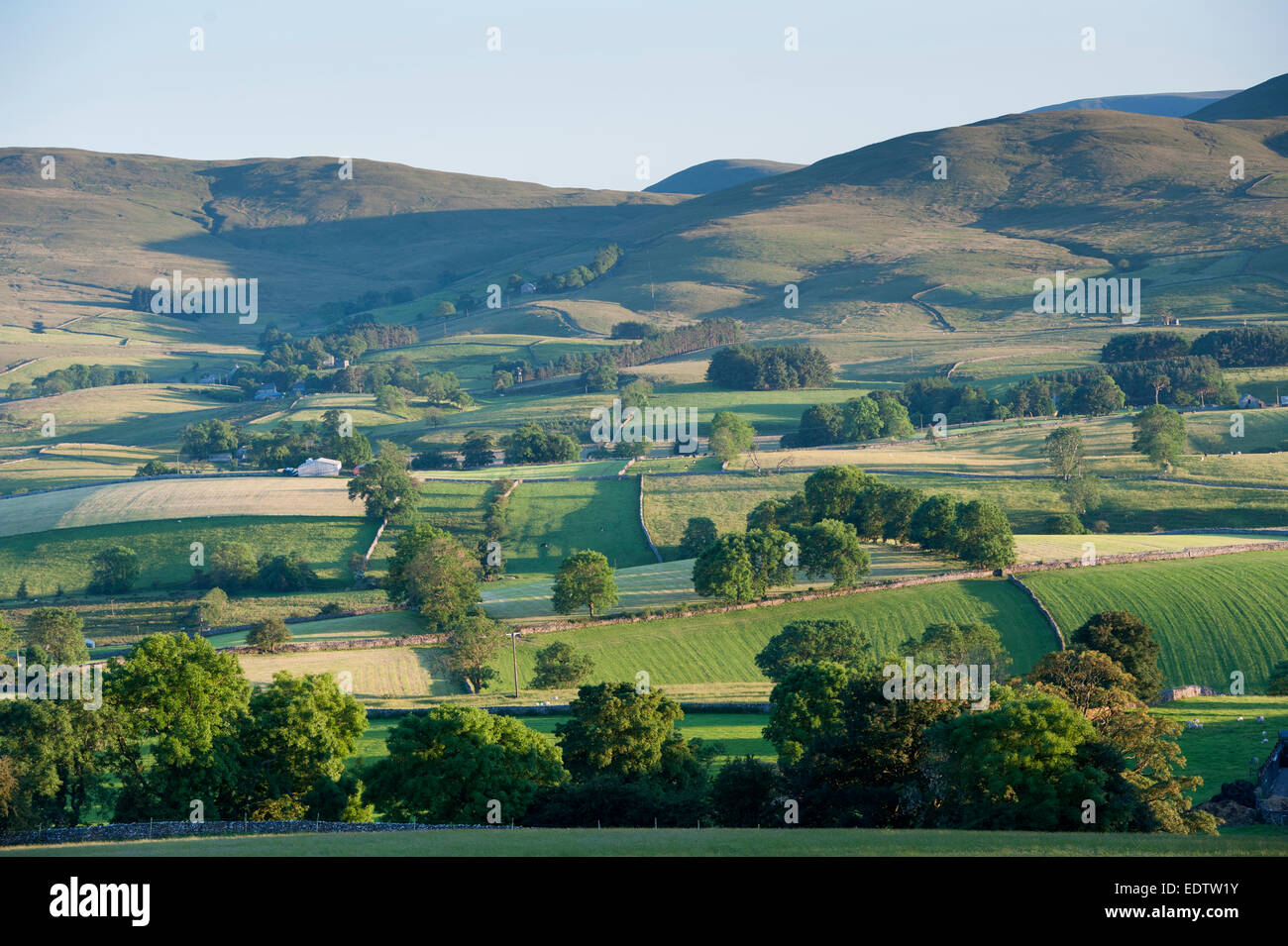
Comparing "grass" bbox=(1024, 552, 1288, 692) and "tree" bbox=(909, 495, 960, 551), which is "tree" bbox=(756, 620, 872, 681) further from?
"tree" bbox=(909, 495, 960, 551)

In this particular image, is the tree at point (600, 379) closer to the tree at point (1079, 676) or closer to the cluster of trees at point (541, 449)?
the cluster of trees at point (541, 449)

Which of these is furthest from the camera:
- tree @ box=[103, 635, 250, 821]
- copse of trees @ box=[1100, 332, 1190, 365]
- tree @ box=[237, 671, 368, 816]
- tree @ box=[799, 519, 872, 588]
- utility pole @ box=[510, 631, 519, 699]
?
copse of trees @ box=[1100, 332, 1190, 365]

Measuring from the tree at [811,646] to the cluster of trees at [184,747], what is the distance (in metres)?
26.9

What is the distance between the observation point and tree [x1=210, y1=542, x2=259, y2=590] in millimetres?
91125

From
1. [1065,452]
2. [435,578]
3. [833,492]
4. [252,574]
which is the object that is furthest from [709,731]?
[1065,452]

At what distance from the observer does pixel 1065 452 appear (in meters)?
109

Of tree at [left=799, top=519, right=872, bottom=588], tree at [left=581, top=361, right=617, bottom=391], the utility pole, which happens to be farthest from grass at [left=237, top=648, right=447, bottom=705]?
tree at [left=581, top=361, right=617, bottom=391]

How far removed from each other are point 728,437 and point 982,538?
44.5 meters

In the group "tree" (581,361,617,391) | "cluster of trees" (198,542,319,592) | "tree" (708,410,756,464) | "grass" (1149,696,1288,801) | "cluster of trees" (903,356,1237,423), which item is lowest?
"grass" (1149,696,1288,801)

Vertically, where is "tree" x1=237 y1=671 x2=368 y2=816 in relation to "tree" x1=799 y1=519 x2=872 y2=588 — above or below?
below

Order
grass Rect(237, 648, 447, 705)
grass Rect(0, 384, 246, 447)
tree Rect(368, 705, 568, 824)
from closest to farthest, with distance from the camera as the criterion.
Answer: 1. tree Rect(368, 705, 568, 824)
2. grass Rect(237, 648, 447, 705)
3. grass Rect(0, 384, 246, 447)

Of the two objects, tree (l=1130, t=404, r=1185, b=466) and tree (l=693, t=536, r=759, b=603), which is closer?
tree (l=693, t=536, r=759, b=603)

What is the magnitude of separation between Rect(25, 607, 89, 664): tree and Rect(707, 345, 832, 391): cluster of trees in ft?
394
